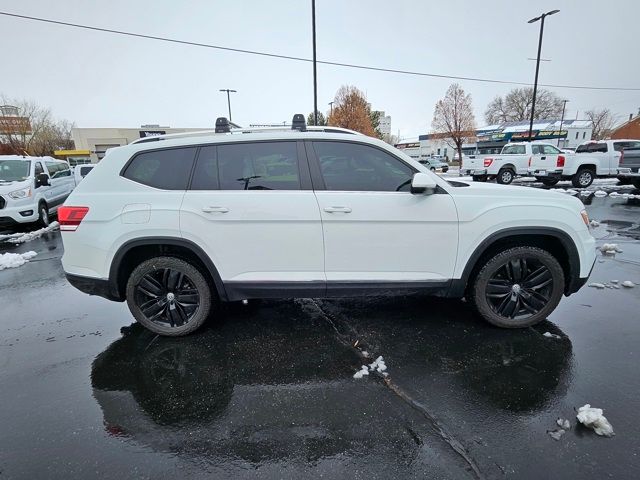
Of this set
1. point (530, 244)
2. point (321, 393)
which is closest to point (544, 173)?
point (530, 244)

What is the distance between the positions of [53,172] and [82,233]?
404 inches

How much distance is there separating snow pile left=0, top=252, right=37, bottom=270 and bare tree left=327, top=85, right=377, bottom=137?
107 ft

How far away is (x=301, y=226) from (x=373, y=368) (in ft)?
4.47

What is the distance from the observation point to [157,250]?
3.45 meters

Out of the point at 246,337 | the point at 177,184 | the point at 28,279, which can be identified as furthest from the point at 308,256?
the point at 28,279

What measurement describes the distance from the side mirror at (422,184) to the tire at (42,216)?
10.5 m

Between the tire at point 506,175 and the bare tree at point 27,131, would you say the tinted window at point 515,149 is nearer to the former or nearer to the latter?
the tire at point 506,175

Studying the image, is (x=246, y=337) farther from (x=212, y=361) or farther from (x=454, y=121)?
(x=454, y=121)

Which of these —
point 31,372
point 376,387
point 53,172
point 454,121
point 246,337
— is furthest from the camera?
point 454,121

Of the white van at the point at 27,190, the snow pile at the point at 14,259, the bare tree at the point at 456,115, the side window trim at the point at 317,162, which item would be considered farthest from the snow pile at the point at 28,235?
the bare tree at the point at 456,115

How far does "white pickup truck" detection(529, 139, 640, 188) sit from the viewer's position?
15.0m

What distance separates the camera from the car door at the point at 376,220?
3166 mm

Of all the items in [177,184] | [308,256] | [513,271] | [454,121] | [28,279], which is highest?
[454,121]

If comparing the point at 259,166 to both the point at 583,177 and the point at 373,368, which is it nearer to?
the point at 373,368
